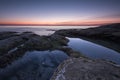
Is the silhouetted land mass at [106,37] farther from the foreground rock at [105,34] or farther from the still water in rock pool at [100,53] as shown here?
the still water in rock pool at [100,53]

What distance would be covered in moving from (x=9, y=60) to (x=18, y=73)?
4.26 m

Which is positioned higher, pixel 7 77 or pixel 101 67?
pixel 101 67

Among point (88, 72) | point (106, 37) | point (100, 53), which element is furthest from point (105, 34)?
point (88, 72)

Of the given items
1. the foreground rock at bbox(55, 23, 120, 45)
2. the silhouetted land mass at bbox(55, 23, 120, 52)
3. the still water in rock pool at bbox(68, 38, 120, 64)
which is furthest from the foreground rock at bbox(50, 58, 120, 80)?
the foreground rock at bbox(55, 23, 120, 45)

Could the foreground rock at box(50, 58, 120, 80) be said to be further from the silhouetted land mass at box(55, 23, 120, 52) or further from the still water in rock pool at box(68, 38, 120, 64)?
the silhouetted land mass at box(55, 23, 120, 52)

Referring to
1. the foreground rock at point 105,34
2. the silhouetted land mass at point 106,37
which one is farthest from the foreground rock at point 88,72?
the foreground rock at point 105,34

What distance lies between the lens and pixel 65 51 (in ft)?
66.2

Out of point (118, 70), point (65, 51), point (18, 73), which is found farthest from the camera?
point (65, 51)

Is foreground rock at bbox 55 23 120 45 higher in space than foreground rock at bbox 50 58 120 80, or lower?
lower

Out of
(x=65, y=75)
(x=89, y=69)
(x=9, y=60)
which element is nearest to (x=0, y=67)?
(x=9, y=60)

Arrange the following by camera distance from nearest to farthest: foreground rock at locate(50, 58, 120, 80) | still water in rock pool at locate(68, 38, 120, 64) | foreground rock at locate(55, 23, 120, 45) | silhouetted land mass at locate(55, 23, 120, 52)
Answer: foreground rock at locate(50, 58, 120, 80)
still water in rock pool at locate(68, 38, 120, 64)
silhouetted land mass at locate(55, 23, 120, 52)
foreground rock at locate(55, 23, 120, 45)

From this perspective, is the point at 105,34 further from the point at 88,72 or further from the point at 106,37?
the point at 88,72

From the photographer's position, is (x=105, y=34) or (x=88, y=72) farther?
(x=105, y=34)

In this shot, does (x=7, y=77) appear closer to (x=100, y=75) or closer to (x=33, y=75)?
(x=33, y=75)
